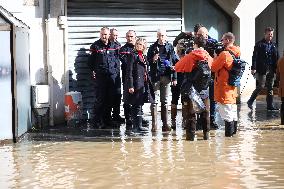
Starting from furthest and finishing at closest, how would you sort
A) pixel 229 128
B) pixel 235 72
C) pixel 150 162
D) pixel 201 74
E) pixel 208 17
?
pixel 208 17, pixel 229 128, pixel 235 72, pixel 201 74, pixel 150 162

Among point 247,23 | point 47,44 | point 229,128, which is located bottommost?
point 229,128

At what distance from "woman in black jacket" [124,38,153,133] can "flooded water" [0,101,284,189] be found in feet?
2.12

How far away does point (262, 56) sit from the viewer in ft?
47.9

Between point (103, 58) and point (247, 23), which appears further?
point (247, 23)

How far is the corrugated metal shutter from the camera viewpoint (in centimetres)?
1352

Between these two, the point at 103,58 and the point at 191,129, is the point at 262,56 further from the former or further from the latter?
the point at 191,129

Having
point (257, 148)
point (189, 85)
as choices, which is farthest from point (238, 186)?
point (189, 85)

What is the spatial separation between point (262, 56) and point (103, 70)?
3.99 m

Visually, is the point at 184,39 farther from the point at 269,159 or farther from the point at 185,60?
the point at 269,159

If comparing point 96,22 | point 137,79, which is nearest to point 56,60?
point 96,22

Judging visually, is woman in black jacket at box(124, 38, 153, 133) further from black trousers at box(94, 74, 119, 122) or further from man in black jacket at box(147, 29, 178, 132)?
black trousers at box(94, 74, 119, 122)

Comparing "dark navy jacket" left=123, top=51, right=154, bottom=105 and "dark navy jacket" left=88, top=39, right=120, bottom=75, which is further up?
"dark navy jacket" left=88, top=39, right=120, bottom=75

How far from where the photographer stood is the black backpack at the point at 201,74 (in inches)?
422

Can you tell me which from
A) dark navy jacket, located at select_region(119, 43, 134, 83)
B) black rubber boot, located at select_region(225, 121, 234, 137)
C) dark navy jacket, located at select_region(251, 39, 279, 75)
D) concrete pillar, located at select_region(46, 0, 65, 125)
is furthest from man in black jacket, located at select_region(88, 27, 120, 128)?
dark navy jacket, located at select_region(251, 39, 279, 75)
